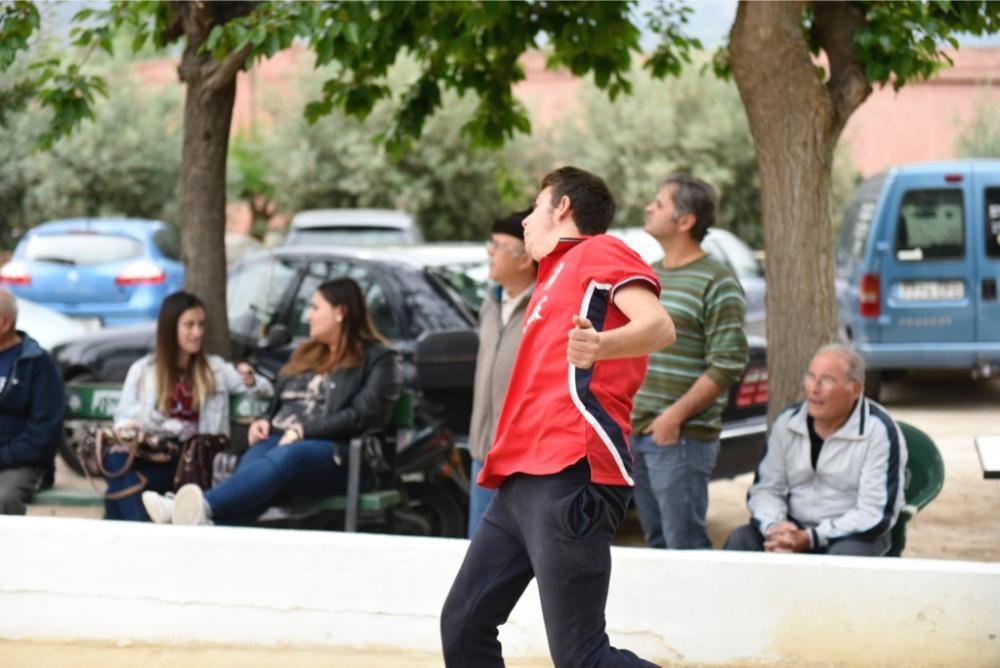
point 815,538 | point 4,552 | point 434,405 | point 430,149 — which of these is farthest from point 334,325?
point 430,149

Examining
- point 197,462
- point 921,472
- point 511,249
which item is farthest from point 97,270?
point 921,472

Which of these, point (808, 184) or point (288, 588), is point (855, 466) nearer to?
point (808, 184)

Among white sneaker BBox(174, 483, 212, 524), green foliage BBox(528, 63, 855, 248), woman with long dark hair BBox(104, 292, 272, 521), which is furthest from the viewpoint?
green foliage BBox(528, 63, 855, 248)

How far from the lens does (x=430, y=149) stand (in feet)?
105

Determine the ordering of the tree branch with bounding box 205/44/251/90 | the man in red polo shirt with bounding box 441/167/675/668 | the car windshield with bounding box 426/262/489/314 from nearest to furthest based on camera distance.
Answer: the man in red polo shirt with bounding box 441/167/675/668 < the tree branch with bounding box 205/44/251/90 < the car windshield with bounding box 426/262/489/314

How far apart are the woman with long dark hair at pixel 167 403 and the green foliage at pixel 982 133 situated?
26605mm

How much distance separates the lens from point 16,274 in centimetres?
1892

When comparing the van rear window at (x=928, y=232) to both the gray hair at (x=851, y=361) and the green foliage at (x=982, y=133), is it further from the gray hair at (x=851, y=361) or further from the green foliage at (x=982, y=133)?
the green foliage at (x=982, y=133)

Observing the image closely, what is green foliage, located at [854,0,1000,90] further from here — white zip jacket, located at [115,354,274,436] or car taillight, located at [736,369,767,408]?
white zip jacket, located at [115,354,274,436]

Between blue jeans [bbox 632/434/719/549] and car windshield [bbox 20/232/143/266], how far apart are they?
13.5 m

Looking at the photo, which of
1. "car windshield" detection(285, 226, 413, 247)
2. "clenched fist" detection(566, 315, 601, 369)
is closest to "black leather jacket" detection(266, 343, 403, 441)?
"clenched fist" detection(566, 315, 601, 369)

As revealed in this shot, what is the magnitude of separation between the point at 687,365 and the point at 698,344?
0.09 m

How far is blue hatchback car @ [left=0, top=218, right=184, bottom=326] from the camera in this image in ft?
60.1

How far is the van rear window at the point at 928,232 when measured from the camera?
1438 centimetres
